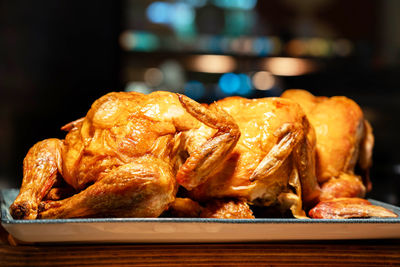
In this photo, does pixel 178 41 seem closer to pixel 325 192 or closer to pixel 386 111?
pixel 386 111

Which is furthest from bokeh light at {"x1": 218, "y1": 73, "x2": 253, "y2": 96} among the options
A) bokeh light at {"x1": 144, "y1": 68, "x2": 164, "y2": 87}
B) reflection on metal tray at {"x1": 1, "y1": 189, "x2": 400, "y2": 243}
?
reflection on metal tray at {"x1": 1, "y1": 189, "x2": 400, "y2": 243}

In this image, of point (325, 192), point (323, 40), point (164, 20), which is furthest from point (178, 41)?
point (325, 192)

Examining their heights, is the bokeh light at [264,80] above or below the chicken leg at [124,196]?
below

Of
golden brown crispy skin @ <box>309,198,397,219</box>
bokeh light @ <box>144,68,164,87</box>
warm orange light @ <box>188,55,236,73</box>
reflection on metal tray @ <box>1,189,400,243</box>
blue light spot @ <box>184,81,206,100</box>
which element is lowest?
blue light spot @ <box>184,81,206,100</box>

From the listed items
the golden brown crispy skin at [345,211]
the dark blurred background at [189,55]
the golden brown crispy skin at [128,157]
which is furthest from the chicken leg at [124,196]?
the dark blurred background at [189,55]

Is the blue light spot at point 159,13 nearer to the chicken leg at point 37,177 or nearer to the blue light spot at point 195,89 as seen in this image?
the blue light spot at point 195,89

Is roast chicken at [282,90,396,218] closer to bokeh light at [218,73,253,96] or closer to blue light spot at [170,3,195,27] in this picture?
bokeh light at [218,73,253,96]

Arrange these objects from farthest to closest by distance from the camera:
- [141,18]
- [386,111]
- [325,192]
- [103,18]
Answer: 1. [141,18]
2. [386,111]
3. [103,18]
4. [325,192]
